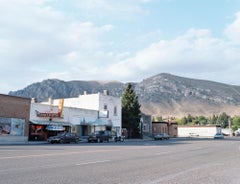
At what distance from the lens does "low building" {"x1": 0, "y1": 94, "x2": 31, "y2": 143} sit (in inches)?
1543

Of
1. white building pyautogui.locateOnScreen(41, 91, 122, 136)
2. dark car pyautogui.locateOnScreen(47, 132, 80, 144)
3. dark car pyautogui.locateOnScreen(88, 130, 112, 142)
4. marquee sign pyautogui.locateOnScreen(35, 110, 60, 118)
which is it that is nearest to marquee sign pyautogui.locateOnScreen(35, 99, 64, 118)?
marquee sign pyautogui.locateOnScreen(35, 110, 60, 118)

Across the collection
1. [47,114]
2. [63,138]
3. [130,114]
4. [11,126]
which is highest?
[130,114]

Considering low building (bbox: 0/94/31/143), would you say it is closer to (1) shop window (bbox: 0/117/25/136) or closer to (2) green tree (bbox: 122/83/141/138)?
(1) shop window (bbox: 0/117/25/136)

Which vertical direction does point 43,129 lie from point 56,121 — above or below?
below

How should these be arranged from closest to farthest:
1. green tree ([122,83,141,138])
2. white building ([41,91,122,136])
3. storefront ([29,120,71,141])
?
storefront ([29,120,71,141]), white building ([41,91,122,136]), green tree ([122,83,141,138])

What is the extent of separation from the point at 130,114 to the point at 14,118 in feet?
91.6

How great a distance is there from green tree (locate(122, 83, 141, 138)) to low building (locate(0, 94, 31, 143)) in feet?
82.8

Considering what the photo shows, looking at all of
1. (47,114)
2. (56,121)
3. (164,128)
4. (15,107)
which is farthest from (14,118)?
(164,128)

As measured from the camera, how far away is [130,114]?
64500 millimetres

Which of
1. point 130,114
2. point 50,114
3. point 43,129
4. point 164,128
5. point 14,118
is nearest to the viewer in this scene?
point 14,118

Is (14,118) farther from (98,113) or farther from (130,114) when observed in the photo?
(130,114)

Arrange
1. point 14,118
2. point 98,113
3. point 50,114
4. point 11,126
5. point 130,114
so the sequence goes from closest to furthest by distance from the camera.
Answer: point 11,126 < point 14,118 < point 50,114 < point 98,113 < point 130,114

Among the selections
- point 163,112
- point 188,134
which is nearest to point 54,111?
point 188,134

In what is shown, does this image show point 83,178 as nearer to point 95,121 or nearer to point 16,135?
point 16,135
